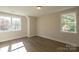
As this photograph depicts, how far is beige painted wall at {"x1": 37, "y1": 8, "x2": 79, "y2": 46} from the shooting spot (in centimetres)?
71


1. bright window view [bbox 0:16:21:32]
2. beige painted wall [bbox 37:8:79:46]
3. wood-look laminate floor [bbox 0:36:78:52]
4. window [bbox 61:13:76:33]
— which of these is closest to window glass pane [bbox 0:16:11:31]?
bright window view [bbox 0:16:21:32]

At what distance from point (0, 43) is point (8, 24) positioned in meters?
0.20

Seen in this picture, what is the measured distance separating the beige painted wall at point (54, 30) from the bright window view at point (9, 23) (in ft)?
0.72

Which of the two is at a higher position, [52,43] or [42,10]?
[42,10]

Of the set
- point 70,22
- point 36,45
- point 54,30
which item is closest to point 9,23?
point 36,45

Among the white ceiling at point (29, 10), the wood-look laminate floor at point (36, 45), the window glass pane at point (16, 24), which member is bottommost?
the wood-look laminate floor at point (36, 45)

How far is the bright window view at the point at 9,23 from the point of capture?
671 millimetres

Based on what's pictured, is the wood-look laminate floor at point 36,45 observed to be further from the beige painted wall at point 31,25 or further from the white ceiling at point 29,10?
the white ceiling at point 29,10

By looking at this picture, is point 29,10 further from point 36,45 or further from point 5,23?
point 36,45

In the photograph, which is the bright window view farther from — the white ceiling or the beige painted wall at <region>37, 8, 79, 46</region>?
the beige painted wall at <region>37, 8, 79, 46</region>

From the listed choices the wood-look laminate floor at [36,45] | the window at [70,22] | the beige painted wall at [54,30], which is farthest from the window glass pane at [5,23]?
the window at [70,22]

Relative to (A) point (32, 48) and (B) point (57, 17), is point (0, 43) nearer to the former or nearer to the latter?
(A) point (32, 48)
